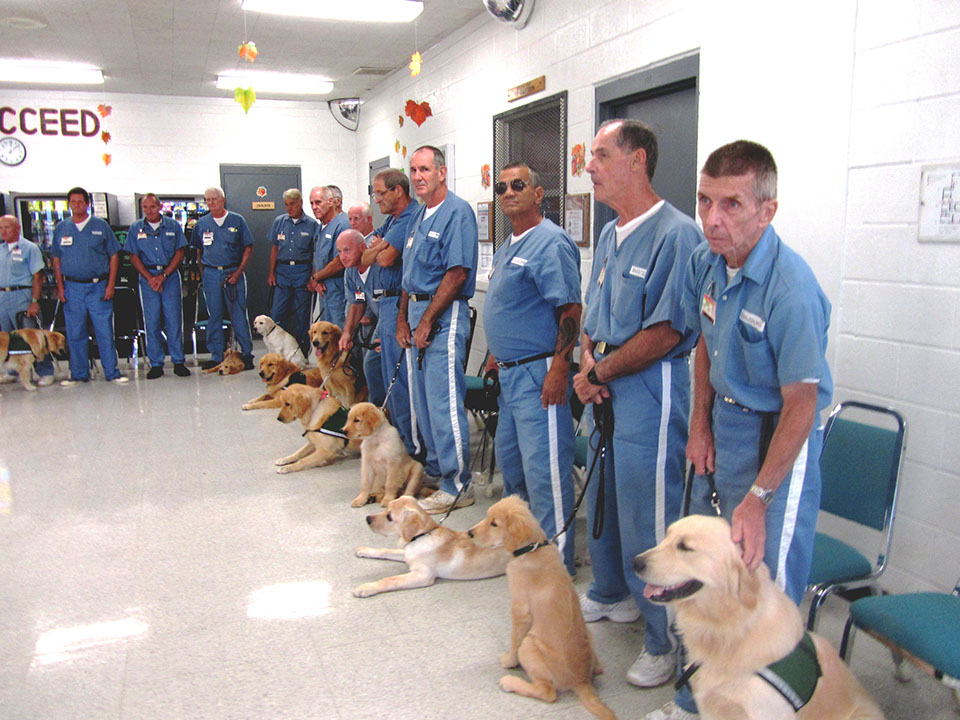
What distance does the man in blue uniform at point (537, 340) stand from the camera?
2.68 meters

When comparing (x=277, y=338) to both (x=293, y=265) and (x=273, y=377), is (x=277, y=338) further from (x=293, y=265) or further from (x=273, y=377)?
(x=273, y=377)

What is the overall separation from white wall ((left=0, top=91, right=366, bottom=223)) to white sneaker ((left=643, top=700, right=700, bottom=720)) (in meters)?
8.59

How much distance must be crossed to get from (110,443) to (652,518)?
4.01 metres

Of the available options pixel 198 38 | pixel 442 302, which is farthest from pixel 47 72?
pixel 442 302

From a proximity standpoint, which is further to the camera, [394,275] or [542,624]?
[394,275]

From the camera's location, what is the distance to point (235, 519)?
3531mm

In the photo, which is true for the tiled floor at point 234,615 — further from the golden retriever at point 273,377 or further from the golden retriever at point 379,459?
the golden retriever at point 273,377

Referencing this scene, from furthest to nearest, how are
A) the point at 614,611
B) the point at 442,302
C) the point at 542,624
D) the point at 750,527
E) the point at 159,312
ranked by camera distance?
the point at 159,312 → the point at 442,302 → the point at 614,611 → the point at 542,624 → the point at 750,527

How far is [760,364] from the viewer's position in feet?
5.31

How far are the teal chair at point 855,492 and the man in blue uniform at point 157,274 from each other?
6378 millimetres

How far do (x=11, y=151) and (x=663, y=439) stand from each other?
30.2 ft

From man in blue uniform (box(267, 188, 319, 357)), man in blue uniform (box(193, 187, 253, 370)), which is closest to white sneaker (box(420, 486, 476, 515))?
man in blue uniform (box(267, 188, 319, 357))

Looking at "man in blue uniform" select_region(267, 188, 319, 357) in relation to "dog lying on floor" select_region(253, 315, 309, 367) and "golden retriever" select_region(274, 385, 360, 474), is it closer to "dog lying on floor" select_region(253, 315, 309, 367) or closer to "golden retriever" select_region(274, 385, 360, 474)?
"dog lying on floor" select_region(253, 315, 309, 367)

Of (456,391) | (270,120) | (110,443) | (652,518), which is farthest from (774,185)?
(270,120)
